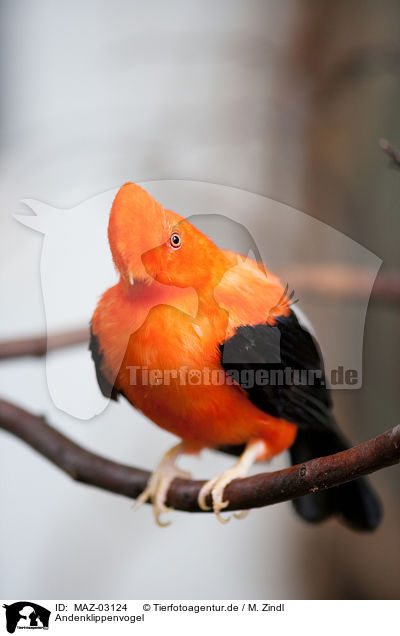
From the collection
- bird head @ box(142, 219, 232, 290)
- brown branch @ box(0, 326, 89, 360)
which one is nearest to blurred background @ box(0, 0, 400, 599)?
brown branch @ box(0, 326, 89, 360)

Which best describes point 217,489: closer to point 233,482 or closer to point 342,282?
point 233,482

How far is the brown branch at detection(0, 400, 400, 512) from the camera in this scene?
15.3 inches

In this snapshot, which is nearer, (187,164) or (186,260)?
(186,260)

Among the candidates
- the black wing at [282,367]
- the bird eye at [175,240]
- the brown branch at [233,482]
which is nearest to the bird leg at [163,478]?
the brown branch at [233,482]

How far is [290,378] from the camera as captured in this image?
1.57 ft

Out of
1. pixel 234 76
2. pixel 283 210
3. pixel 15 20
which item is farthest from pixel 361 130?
pixel 15 20

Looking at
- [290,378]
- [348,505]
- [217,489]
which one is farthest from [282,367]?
[348,505]

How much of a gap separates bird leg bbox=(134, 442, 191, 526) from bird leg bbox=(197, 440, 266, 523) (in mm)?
47

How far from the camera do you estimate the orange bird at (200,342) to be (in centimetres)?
38

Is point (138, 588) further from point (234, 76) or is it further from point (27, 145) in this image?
point (234, 76)

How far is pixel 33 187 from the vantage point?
0.62m

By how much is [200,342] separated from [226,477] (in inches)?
6.1
